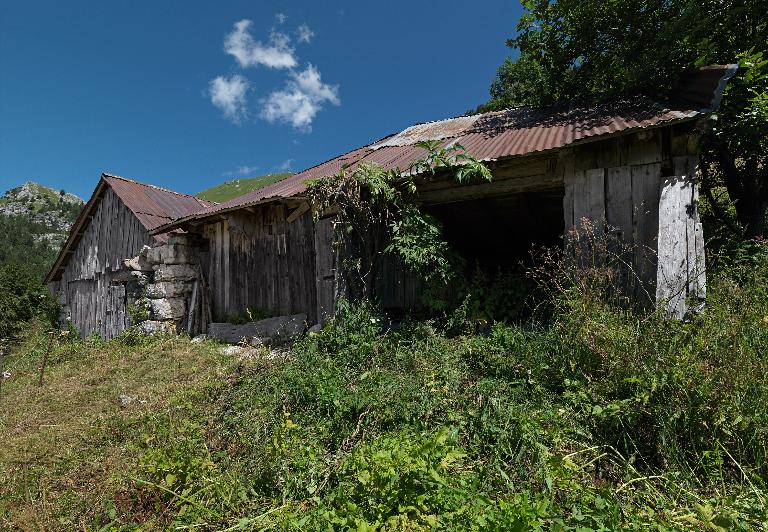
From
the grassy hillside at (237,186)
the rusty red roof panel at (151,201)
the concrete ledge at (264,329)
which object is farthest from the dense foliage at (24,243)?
the concrete ledge at (264,329)

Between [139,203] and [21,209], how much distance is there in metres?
A: 94.7

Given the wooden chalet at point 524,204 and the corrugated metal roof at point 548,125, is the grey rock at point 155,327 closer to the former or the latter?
the wooden chalet at point 524,204

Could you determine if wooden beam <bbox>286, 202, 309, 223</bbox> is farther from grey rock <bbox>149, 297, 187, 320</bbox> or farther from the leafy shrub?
the leafy shrub

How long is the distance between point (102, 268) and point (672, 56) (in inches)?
574

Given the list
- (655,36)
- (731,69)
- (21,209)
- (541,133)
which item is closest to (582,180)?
(541,133)

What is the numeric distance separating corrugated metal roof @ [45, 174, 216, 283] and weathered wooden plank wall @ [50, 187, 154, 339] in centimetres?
18

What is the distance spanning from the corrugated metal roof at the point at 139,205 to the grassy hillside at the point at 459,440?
25.5 feet

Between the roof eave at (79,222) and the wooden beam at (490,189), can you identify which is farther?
the roof eave at (79,222)

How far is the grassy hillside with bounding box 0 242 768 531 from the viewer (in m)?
2.18

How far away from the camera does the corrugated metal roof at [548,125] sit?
4.51 metres

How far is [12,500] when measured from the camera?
2.99m

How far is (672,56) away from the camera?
5.62 m

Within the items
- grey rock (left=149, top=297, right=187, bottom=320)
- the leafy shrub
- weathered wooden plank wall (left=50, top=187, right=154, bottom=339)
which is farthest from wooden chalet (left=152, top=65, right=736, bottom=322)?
the leafy shrub

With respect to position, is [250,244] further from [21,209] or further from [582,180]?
→ [21,209]
